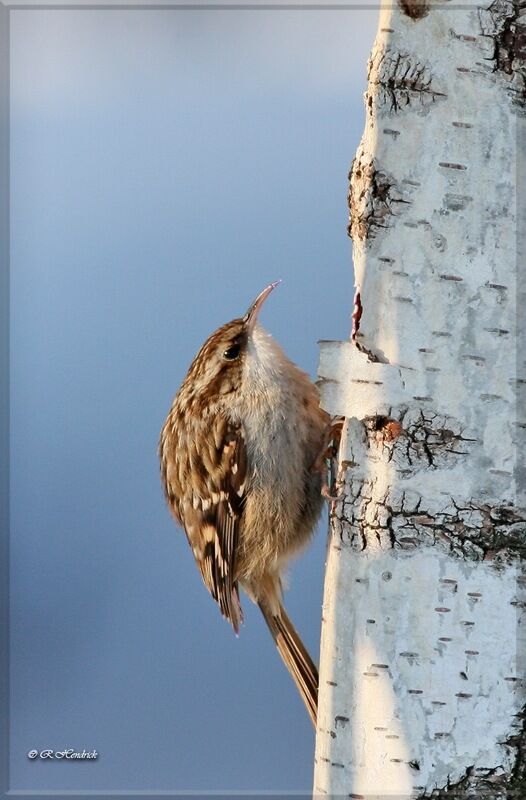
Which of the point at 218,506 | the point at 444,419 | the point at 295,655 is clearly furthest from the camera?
the point at 218,506

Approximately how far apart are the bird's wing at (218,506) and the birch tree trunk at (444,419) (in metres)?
0.99

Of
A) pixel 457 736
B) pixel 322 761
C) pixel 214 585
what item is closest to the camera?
pixel 457 736

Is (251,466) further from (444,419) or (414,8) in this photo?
(414,8)

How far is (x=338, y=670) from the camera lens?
5.31 feet

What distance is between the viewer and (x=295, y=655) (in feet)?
8.11

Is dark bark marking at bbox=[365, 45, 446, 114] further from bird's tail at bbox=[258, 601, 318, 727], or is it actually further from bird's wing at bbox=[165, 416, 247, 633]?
bird's tail at bbox=[258, 601, 318, 727]

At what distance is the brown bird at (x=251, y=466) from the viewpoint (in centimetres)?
245

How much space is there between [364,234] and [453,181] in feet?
0.55

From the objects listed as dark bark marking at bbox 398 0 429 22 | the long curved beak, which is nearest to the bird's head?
the long curved beak

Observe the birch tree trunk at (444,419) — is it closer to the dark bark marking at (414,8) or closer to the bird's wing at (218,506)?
the dark bark marking at (414,8)

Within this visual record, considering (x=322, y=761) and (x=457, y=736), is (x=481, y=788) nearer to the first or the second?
(x=457, y=736)

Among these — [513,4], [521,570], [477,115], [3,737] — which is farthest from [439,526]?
[3,737]

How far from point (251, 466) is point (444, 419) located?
1014mm

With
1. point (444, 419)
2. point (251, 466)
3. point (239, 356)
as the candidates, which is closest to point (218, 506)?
point (251, 466)
